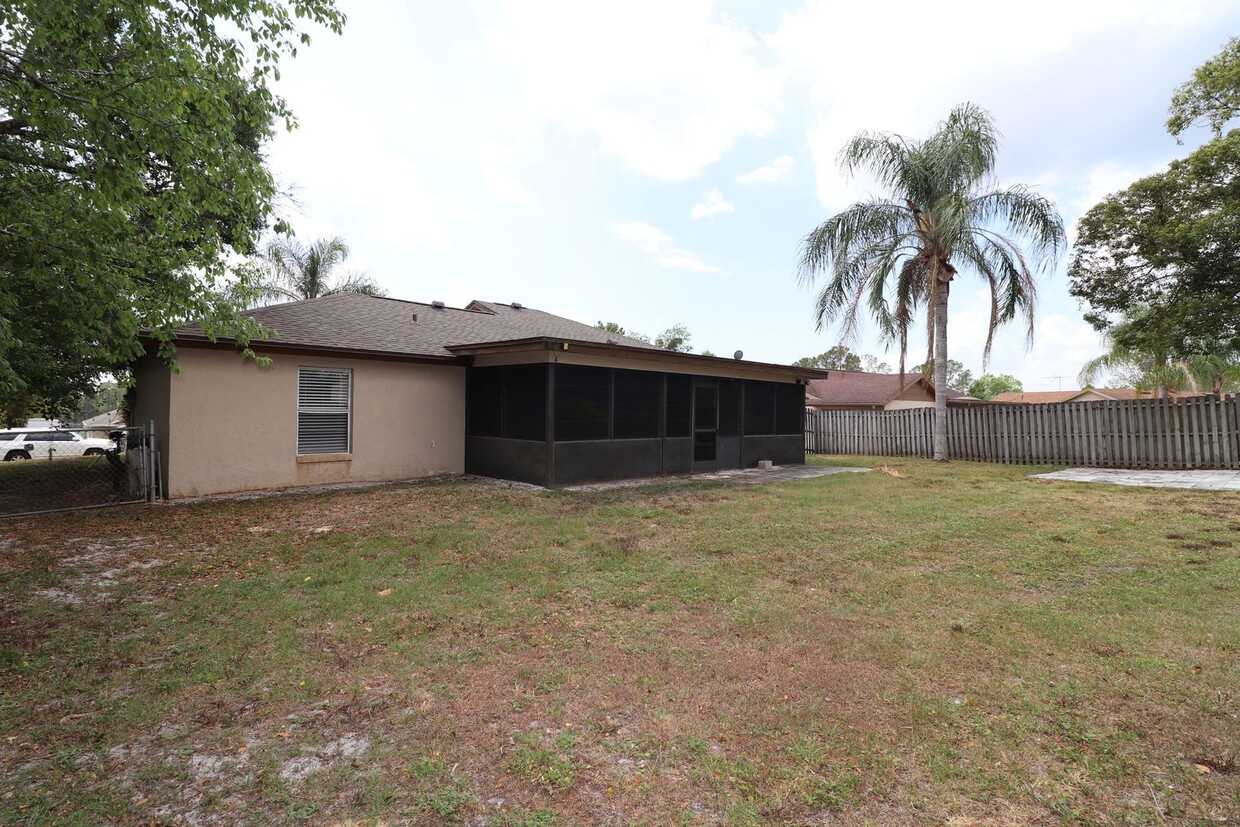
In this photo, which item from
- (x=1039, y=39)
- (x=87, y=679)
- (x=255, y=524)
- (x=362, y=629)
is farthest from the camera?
(x=1039, y=39)

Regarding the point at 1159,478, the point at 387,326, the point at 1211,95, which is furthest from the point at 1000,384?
the point at 387,326

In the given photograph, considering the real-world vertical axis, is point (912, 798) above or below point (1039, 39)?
below

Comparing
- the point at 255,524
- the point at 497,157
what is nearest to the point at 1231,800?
the point at 255,524

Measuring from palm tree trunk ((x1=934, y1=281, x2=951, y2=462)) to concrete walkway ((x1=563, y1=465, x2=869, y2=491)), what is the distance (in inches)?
138

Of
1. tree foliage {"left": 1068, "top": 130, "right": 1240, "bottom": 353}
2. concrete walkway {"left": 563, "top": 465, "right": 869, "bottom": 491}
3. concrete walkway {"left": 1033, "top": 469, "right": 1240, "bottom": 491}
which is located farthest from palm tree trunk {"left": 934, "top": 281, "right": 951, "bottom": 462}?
tree foliage {"left": 1068, "top": 130, "right": 1240, "bottom": 353}

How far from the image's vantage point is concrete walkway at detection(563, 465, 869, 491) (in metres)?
10.2

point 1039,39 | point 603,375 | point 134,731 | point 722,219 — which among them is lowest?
point 134,731

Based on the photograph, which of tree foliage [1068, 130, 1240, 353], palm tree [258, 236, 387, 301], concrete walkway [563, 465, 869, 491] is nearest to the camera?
concrete walkway [563, 465, 869, 491]

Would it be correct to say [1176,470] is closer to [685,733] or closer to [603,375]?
[603,375]

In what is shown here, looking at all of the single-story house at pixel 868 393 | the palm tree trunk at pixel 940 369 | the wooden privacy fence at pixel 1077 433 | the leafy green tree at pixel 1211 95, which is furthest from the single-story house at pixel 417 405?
the single-story house at pixel 868 393

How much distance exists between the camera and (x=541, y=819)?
6.37ft

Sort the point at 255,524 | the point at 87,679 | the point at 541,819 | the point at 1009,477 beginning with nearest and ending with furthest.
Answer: the point at 541,819 → the point at 87,679 → the point at 255,524 → the point at 1009,477

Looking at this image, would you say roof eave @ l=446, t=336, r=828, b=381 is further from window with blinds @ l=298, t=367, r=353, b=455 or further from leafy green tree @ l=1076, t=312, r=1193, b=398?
leafy green tree @ l=1076, t=312, r=1193, b=398

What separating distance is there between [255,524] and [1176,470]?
58.4 ft
